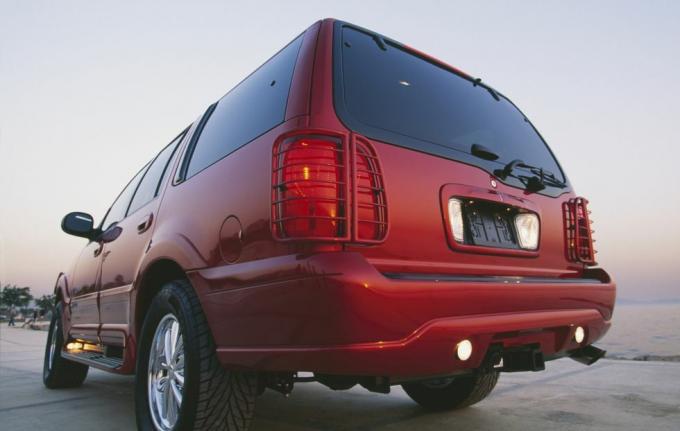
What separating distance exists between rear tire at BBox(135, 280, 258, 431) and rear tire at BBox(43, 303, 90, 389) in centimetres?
240

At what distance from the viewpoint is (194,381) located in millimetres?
1929

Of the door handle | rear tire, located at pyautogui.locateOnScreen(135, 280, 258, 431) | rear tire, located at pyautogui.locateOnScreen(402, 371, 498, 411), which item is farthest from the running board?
rear tire, located at pyautogui.locateOnScreen(402, 371, 498, 411)

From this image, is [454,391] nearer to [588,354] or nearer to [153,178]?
[588,354]

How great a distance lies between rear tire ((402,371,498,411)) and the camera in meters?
Result: 3.07

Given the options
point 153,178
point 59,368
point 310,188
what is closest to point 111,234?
point 153,178

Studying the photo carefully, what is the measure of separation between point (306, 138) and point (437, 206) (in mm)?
555

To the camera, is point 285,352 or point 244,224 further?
point 244,224

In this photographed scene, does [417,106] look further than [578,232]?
No

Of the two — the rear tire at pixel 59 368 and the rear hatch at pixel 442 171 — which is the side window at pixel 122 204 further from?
the rear hatch at pixel 442 171

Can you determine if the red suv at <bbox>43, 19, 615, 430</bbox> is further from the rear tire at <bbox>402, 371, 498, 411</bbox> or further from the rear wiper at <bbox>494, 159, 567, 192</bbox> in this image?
the rear tire at <bbox>402, 371, 498, 411</bbox>

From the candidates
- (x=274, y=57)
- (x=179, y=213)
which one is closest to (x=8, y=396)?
(x=179, y=213)

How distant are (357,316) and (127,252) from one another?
2138 millimetres

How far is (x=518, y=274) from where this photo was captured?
2.00m

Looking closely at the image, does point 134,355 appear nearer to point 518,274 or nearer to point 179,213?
point 179,213
